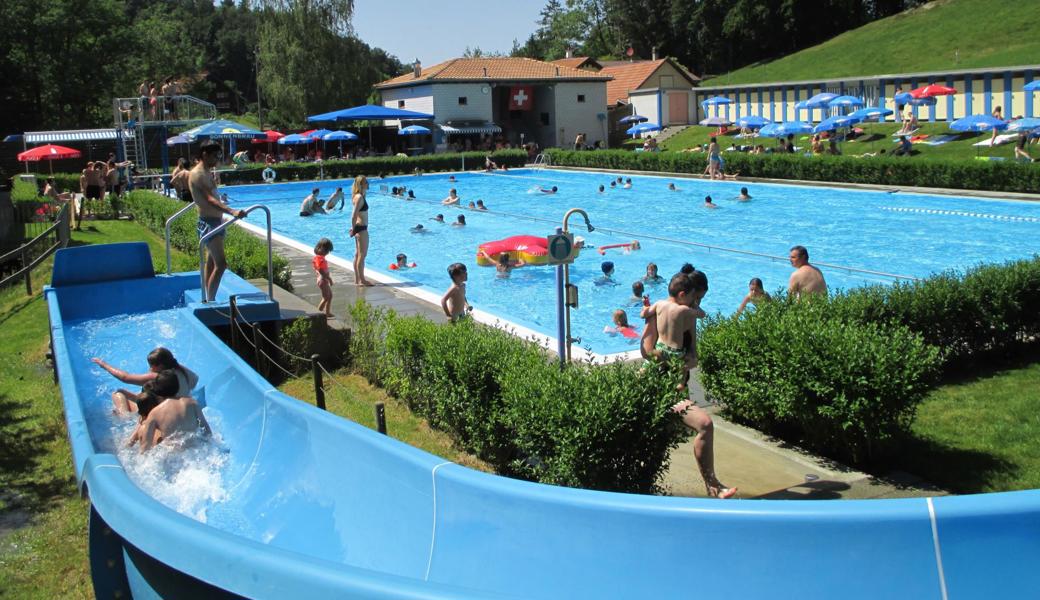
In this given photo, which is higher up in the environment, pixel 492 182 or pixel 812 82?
pixel 812 82

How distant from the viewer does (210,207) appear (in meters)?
10.6

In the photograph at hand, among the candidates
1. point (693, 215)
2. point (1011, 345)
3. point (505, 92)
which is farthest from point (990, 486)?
point (505, 92)

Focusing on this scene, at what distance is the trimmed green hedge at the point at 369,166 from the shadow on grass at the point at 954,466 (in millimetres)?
35979

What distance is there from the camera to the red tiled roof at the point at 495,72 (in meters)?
54.6

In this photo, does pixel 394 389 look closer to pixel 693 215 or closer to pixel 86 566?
Answer: pixel 86 566

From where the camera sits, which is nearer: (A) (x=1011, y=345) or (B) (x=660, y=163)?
(A) (x=1011, y=345)

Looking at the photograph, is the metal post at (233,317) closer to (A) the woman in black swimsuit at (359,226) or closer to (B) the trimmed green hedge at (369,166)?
(A) the woman in black swimsuit at (359,226)

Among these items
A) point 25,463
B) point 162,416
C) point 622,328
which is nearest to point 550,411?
point 162,416

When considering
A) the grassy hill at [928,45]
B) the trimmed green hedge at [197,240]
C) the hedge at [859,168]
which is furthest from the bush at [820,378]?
the grassy hill at [928,45]

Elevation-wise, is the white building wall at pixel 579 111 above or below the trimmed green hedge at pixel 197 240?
above

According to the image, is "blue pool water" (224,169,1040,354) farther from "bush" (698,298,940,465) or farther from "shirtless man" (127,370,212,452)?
"shirtless man" (127,370,212,452)

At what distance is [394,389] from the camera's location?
363 inches

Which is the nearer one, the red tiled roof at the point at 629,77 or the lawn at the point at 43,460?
the lawn at the point at 43,460

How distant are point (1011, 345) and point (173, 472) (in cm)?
887
